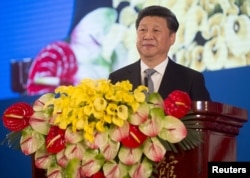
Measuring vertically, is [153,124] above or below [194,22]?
below

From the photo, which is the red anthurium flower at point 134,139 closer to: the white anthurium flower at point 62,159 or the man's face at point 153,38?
the white anthurium flower at point 62,159

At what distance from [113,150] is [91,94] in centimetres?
13

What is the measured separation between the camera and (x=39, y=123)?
1.28 m

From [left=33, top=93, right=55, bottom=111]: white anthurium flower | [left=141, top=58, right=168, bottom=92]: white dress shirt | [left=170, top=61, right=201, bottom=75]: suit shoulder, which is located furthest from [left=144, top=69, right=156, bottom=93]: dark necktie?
[left=33, top=93, right=55, bottom=111]: white anthurium flower

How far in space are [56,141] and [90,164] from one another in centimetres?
10

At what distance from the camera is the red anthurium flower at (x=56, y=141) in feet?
4.06

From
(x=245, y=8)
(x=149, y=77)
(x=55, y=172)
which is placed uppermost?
(x=245, y=8)

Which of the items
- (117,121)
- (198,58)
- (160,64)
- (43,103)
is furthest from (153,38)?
(117,121)

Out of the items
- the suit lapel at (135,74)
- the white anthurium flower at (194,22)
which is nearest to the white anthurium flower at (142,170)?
the suit lapel at (135,74)

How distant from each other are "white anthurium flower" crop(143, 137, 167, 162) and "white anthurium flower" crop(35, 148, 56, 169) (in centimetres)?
22

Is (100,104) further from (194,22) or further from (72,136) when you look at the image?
(194,22)

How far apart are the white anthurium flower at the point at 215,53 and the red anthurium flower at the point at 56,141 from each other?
4.11ft

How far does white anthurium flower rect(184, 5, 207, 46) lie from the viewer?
96.1 inches

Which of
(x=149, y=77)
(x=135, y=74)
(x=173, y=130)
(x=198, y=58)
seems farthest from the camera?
(x=198, y=58)
